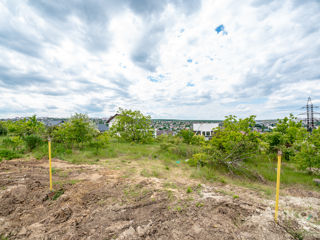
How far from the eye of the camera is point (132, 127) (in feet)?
53.5

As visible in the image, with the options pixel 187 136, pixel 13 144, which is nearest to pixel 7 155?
pixel 13 144

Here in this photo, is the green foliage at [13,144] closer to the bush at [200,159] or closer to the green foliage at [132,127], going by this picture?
the green foliage at [132,127]

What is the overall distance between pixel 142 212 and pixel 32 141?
32.9 ft

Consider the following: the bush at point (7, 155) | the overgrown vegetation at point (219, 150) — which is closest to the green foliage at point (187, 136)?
the overgrown vegetation at point (219, 150)

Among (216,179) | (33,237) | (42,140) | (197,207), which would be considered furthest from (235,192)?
(42,140)

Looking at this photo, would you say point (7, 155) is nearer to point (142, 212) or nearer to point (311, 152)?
point (142, 212)

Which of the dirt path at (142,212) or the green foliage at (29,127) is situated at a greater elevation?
the green foliage at (29,127)

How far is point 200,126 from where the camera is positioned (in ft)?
136

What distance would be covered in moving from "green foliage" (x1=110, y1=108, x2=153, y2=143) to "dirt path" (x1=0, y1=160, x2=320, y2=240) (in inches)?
457

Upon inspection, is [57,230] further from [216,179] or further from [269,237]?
[216,179]

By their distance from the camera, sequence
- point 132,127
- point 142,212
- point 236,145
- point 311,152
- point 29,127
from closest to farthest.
Result: point 142,212
point 311,152
point 236,145
point 29,127
point 132,127

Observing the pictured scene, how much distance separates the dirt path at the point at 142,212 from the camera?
8.22ft

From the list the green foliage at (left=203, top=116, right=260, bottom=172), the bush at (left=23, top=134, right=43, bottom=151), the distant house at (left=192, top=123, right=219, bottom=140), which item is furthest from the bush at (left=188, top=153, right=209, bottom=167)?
the distant house at (left=192, top=123, right=219, bottom=140)

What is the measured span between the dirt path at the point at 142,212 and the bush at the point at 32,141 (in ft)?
19.1
